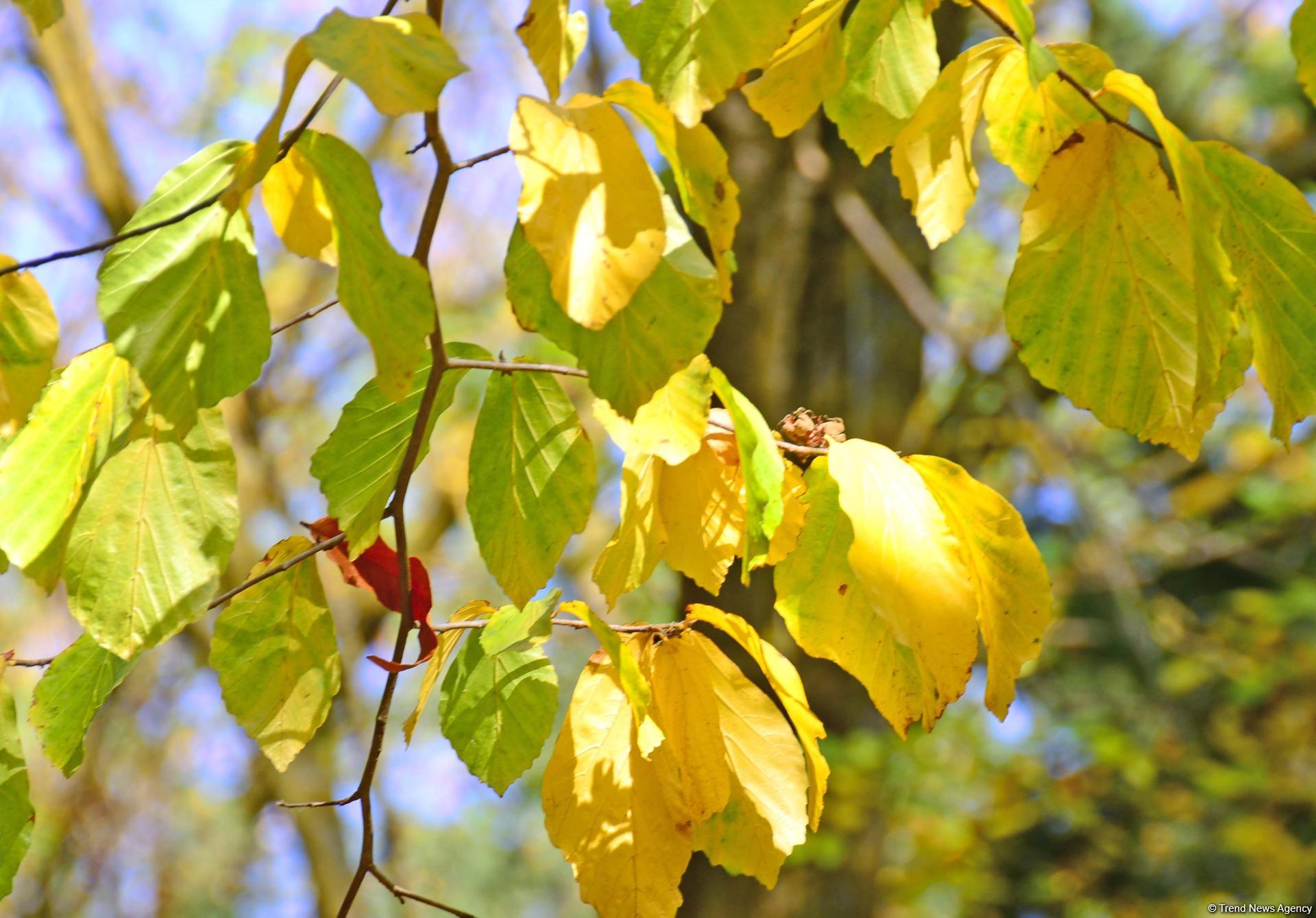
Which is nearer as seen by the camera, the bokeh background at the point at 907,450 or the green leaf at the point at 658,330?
the green leaf at the point at 658,330

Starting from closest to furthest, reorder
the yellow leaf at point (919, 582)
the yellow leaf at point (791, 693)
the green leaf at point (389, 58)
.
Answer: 1. the green leaf at point (389, 58)
2. the yellow leaf at point (919, 582)
3. the yellow leaf at point (791, 693)

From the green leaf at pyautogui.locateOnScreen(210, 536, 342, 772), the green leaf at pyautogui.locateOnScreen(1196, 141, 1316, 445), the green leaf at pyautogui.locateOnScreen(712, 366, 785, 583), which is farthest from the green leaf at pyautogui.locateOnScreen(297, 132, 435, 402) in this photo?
the green leaf at pyautogui.locateOnScreen(1196, 141, 1316, 445)

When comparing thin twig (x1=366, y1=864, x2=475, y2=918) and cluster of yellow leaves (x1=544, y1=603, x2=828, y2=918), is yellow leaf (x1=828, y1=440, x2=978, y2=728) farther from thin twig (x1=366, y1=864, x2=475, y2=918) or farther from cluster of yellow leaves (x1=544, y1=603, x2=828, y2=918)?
thin twig (x1=366, y1=864, x2=475, y2=918)

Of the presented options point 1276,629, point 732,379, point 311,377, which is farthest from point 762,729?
point 1276,629

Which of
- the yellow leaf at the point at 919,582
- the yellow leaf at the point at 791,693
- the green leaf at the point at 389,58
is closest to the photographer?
the green leaf at the point at 389,58

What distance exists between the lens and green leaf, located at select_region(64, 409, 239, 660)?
48 centimetres

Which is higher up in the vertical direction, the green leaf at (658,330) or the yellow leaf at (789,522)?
the green leaf at (658,330)

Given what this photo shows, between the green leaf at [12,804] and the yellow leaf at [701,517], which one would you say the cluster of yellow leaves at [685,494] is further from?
the green leaf at [12,804]

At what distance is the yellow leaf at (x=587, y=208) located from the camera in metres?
0.38

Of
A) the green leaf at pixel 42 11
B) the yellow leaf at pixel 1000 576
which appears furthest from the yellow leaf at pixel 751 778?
the green leaf at pixel 42 11

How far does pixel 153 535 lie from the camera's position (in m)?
0.50

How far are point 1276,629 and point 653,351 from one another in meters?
4.37

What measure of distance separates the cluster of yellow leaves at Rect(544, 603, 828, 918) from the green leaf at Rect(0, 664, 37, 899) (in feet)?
0.89

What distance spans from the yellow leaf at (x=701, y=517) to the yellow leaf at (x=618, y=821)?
0.09m
